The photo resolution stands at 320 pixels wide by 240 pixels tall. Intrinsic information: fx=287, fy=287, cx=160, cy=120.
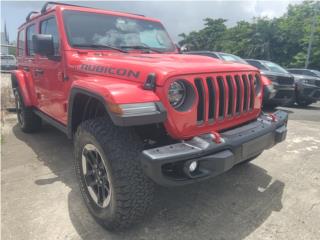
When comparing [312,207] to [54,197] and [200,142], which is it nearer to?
[200,142]

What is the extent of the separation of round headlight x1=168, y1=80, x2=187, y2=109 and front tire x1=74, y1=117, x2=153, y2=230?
1.29ft

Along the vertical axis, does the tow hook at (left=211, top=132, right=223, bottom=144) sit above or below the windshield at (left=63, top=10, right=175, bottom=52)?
below

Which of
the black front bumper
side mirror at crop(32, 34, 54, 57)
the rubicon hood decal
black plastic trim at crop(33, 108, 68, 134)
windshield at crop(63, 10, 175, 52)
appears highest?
windshield at crop(63, 10, 175, 52)

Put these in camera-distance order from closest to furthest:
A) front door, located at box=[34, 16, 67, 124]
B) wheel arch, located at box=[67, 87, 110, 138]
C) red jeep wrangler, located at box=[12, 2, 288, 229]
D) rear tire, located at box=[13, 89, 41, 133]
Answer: red jeep wrangler, located at box=[12, 2, 288, 229], wheel arch, located at box=[67, 87, 110, 138], front door, located at box=[34, 16, 67, 124], rear tire, located at box=[13, 89, 41, 133]

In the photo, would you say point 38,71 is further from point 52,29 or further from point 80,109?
point 80,109

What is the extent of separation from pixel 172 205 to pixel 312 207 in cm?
132

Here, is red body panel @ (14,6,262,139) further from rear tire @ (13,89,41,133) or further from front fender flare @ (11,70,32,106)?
rear tire @ (13,89,41,133)

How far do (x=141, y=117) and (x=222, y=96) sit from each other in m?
0.85

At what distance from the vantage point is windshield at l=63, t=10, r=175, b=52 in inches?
129

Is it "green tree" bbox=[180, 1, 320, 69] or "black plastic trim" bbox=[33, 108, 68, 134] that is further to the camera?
"green tree" bbox=[180, 1, 320, 69]

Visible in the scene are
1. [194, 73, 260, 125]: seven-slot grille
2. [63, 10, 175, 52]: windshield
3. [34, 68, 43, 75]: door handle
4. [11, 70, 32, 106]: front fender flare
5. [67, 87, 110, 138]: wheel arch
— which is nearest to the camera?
[194, 73, 260, 125]: seven-slot grille

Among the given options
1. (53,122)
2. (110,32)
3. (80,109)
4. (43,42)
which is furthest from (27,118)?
(80,109)

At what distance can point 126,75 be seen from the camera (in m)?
2.45

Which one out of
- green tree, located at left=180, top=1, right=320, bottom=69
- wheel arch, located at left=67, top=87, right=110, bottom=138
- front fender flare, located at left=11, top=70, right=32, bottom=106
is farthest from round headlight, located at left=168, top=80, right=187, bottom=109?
green tree, located at left=180, top=1, right=320, bottom=69
